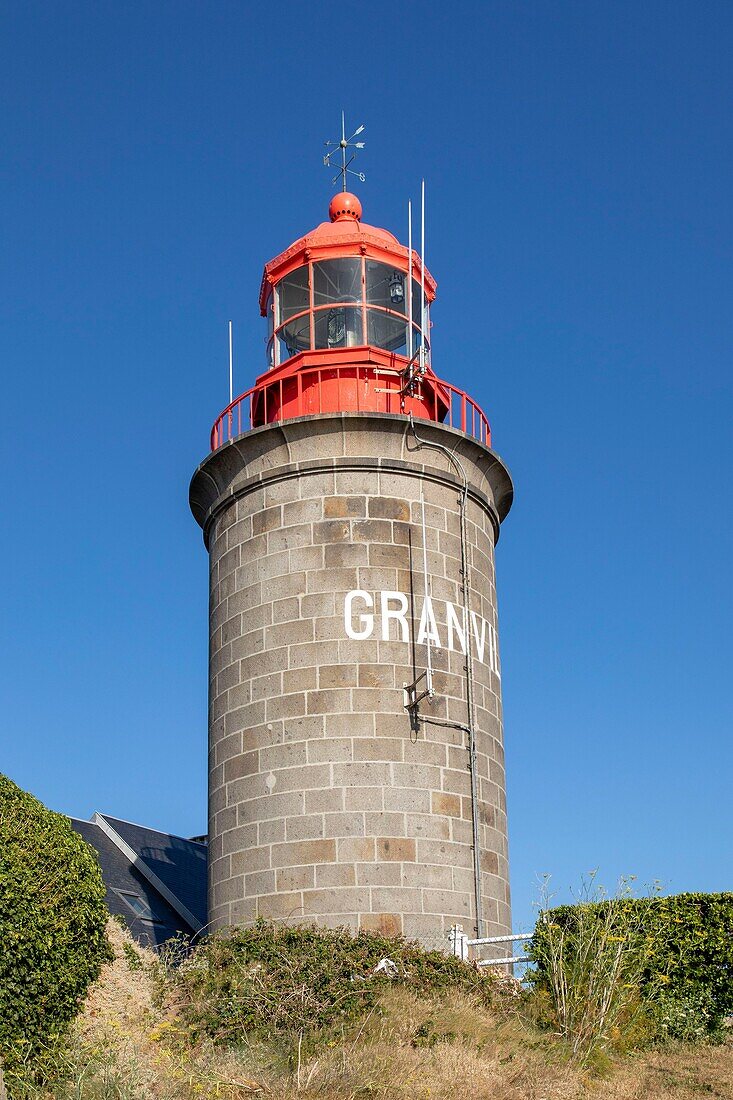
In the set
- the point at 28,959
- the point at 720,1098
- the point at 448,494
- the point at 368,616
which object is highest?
the point at 448,494

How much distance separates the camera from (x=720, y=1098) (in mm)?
13656

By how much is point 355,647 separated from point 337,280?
664 cm

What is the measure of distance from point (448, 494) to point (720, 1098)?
9676 mm

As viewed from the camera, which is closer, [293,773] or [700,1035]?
[700,1035]

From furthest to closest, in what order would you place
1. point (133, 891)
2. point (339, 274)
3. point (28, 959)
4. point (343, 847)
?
point (133, 891) < point (339, 274) < point (343, 847) < point (28, 959)

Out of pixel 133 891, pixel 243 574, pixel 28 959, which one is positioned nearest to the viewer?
pixel 28 959

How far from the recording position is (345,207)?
23.2 metres

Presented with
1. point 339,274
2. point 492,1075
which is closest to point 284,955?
point 492,1075

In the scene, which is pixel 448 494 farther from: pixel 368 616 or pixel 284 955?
pixel 284 955

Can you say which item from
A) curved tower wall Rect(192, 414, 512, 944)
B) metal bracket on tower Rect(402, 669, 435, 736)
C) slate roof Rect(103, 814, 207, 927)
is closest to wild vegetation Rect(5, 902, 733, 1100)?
curved tower wall Rect(192, 414, 512, 944)

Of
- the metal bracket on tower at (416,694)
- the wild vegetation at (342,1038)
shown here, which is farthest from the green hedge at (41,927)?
the metal bracket on tower at (416,694)

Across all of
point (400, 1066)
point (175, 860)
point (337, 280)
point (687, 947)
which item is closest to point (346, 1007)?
point (400, 1066)

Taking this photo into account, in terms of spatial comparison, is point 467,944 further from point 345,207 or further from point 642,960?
point 345,207

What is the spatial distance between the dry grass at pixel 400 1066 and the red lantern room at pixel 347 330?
9.14 m
